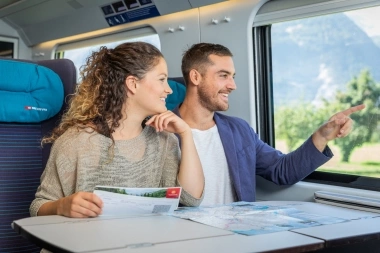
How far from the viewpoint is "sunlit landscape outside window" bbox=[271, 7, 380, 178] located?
9.41ft

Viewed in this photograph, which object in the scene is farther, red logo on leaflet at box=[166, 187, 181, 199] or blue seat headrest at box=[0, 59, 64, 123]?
blue seat headrest at box=[0, 59, 64, 123]

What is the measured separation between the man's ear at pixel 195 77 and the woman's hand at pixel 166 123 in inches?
29.2

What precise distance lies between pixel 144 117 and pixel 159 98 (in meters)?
0.11

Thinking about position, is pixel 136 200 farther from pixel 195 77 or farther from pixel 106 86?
pixel 195 77

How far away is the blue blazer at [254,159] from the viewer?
290cm

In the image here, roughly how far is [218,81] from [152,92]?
0.80m

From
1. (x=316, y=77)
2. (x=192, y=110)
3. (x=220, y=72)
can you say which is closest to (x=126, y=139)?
(x=192, y=110)

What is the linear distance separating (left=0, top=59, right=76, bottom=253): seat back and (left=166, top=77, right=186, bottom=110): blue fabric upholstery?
712 millimetres

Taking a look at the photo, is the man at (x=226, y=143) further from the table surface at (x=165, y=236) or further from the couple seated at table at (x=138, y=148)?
the table surface at (x=165, y=236)

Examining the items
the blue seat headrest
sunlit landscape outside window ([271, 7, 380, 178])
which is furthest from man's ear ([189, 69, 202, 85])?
the blue seat headrest

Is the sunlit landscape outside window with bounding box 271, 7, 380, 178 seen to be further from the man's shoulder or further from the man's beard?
the man's beard

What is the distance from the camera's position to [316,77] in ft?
10.3

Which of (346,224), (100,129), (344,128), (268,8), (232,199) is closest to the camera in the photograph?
(346,224)

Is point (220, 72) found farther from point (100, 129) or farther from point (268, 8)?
point (100, 129)
